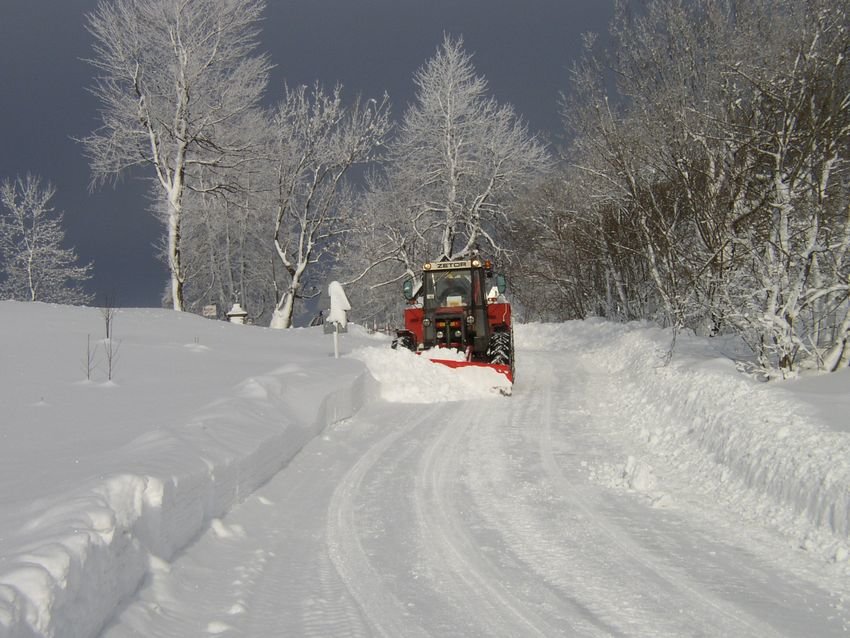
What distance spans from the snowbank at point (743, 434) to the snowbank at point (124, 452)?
3929mm

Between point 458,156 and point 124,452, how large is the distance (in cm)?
2604

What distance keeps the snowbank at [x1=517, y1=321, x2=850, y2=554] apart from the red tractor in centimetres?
265

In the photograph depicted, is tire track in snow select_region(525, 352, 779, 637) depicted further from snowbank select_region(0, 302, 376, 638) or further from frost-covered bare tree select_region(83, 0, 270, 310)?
frost-covered bare tree select_region(83, 0, 270, 310)

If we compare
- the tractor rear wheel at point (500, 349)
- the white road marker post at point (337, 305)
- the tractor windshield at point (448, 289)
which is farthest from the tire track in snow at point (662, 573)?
the white road marker post at point (337, 305)

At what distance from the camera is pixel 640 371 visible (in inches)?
492

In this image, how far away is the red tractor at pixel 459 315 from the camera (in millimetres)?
13062

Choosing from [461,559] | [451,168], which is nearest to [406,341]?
[461,559]

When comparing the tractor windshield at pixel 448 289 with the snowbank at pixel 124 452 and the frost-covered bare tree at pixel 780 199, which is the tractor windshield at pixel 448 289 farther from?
the frost-covered bare tree at pixel 780 199

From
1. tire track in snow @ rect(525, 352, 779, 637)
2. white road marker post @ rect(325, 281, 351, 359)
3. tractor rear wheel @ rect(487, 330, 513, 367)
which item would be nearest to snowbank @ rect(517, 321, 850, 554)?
tire track in snow @ rect(525, 352, 779, 637)

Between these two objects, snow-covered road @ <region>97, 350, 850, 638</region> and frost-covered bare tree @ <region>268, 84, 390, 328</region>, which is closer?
snow-covered road @ <region>97, 350, 850, 638</region>

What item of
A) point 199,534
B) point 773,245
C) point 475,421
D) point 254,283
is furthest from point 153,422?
point 254,283

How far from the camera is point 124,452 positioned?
5.16 metres

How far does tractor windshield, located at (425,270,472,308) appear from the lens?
13.8 m

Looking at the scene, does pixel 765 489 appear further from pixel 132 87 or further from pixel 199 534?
pixel 132 87
